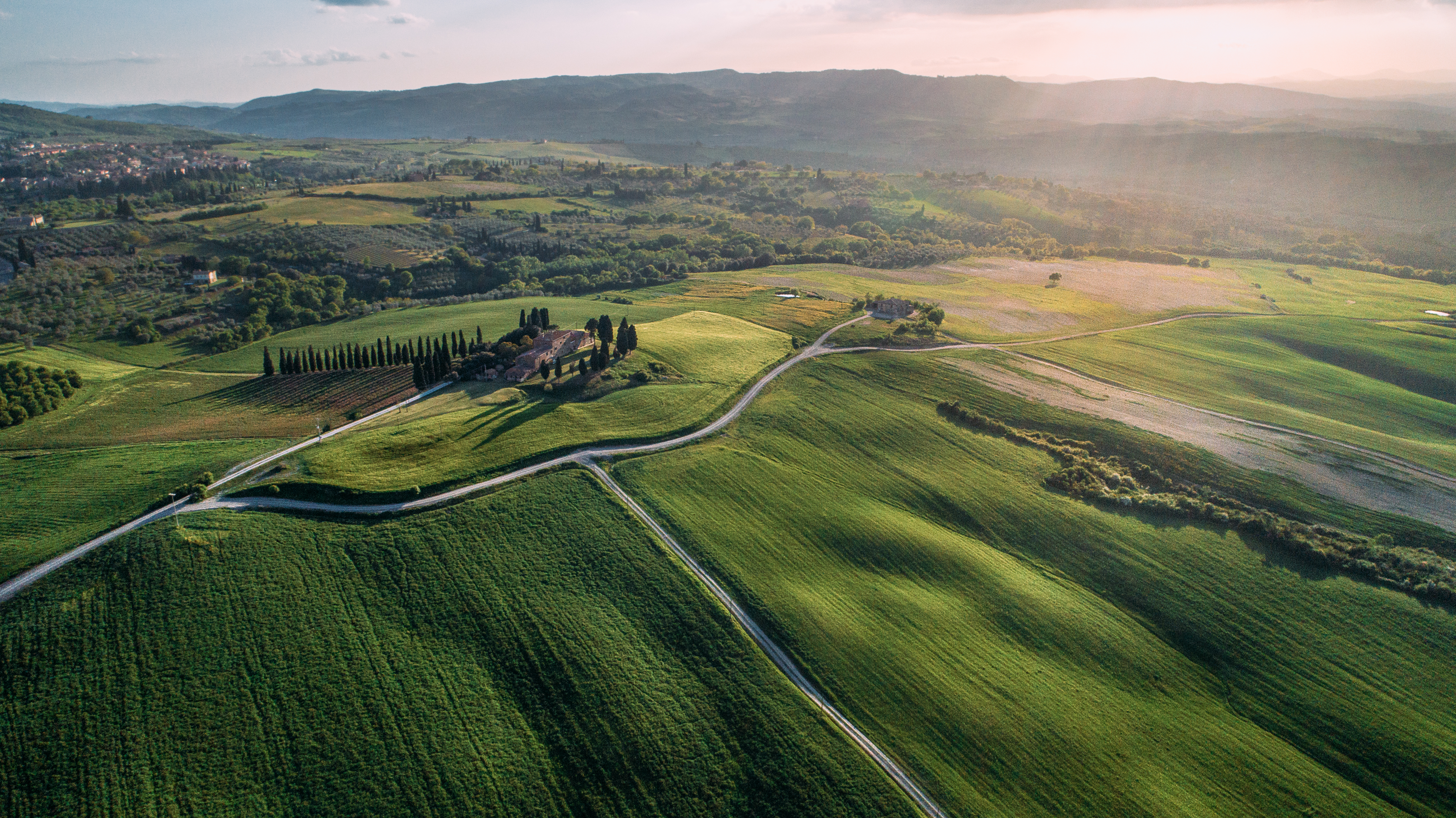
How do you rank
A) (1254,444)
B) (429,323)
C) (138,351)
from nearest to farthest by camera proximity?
(1254,444), (138,351), (429,323)

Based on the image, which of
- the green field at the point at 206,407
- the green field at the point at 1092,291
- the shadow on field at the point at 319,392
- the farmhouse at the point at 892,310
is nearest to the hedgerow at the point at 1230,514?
the green field at the point at 1092,291

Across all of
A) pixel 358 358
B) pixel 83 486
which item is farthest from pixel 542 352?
pixel 83 486

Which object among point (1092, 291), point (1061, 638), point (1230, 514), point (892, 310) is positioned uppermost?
point (1092, 291)

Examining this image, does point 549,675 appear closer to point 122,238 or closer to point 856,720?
point 856,720

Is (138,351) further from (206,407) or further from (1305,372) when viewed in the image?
(1305,372)

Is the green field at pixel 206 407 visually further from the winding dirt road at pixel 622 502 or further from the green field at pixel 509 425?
the green field at pixel 509 425

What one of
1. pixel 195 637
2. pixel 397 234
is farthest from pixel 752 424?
pixel 397 234

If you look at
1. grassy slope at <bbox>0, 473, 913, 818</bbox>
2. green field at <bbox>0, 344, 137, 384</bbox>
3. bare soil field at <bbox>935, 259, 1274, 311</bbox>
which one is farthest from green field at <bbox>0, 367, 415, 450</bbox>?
bare soil field at <bbox>935, 259, 1274, 311</bbox>
